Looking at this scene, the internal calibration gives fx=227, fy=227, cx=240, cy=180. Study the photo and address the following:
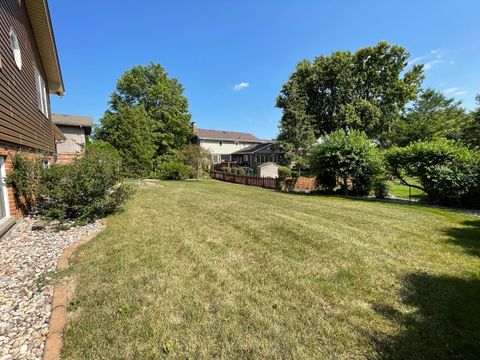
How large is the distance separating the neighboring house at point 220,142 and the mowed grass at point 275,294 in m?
36.6

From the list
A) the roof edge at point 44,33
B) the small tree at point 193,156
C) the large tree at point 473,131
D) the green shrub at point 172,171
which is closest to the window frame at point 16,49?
the roof edge at point 44,33


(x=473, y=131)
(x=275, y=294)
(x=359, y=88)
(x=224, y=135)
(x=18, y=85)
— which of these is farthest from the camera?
(x=224, y=135)

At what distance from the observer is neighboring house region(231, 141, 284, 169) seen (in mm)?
33434

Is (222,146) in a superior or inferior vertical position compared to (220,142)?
inferior

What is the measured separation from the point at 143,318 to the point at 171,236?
2.77 metres

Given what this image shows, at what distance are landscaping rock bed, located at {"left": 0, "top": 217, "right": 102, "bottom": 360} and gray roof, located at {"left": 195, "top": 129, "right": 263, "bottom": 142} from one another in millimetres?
36324

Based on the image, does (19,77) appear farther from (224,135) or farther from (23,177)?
(224,135)

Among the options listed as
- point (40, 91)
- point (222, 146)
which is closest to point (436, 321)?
point (40, 91)

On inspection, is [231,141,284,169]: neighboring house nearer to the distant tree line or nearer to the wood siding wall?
the distant tree line

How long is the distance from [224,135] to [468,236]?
4133cm

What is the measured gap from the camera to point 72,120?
80.8 ft

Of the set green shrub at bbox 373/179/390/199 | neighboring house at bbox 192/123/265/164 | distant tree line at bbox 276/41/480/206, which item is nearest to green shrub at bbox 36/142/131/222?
green shrub at bbox 373/179/390/199

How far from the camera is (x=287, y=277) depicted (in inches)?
138

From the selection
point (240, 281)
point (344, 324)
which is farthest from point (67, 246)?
point (344, 324)
